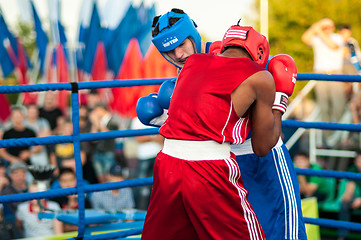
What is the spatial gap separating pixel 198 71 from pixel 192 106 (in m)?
0.17

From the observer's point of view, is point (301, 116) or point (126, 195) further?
point (301, 116)

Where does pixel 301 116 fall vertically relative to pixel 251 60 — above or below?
below

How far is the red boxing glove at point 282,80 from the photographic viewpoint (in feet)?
7.45

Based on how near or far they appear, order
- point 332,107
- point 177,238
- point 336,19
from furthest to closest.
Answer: point 336,19, point 332,107, point 177,238

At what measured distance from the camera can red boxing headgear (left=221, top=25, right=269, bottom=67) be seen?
7.34 ft

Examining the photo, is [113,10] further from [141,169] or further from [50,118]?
[141,169]

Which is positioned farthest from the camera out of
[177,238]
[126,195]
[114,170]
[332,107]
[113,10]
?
[113,10]

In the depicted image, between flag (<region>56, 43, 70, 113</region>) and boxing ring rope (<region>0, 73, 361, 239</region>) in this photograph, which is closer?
boxing ring rope (<region>0, 73, 361, 239</region>)

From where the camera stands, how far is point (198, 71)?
2188 mm

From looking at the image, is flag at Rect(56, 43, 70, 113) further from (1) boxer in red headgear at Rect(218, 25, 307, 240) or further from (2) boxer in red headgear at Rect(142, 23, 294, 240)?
(2) boxer in red headgear at Rect(142, 23, 294, 240)

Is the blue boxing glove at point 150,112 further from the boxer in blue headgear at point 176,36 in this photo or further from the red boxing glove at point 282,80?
the red boxing glove at point 282,80

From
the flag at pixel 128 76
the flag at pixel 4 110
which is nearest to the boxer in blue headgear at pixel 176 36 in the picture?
the flag at pixel 4 110

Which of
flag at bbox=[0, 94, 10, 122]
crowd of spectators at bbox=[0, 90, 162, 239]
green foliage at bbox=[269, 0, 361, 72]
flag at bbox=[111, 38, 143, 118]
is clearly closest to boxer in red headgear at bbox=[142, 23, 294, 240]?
crowd of spectators at bbox=[0, 90, 162, 239]

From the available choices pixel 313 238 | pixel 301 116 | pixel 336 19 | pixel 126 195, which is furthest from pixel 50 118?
pixel 336 19
